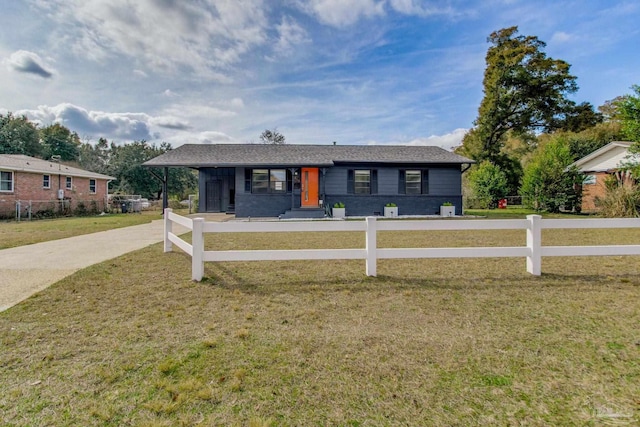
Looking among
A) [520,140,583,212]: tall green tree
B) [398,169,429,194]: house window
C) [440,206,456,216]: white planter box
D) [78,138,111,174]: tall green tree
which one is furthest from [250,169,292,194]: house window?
[78,138,111,174]: tall green tree

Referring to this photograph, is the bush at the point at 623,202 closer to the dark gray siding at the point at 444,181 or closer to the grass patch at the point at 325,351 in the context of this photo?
the dark gray siding at the point at 444,181

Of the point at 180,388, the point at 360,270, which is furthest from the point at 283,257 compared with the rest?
the point at 180,388

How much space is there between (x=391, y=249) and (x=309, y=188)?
41.8ft

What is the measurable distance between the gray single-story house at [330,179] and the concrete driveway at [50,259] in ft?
26.0

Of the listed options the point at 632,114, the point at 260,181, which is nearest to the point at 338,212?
the point at 260,181

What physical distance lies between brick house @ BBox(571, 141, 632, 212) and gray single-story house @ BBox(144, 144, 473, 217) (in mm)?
8948

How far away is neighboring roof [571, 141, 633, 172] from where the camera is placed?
1859 cm

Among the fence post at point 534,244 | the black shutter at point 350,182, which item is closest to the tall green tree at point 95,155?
the black shutter at point 350,182

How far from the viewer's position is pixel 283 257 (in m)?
4.76

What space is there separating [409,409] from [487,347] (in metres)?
1.24

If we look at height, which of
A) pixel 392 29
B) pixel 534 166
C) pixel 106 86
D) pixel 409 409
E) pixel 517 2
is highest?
pixel 392 29

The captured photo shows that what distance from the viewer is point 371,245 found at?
5.00 m

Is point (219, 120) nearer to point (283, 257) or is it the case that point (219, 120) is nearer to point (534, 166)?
point (283, 257)

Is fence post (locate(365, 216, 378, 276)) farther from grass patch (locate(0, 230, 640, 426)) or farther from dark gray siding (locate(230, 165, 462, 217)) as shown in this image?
dark gray siding (locate(230, 165, 462, 217))
